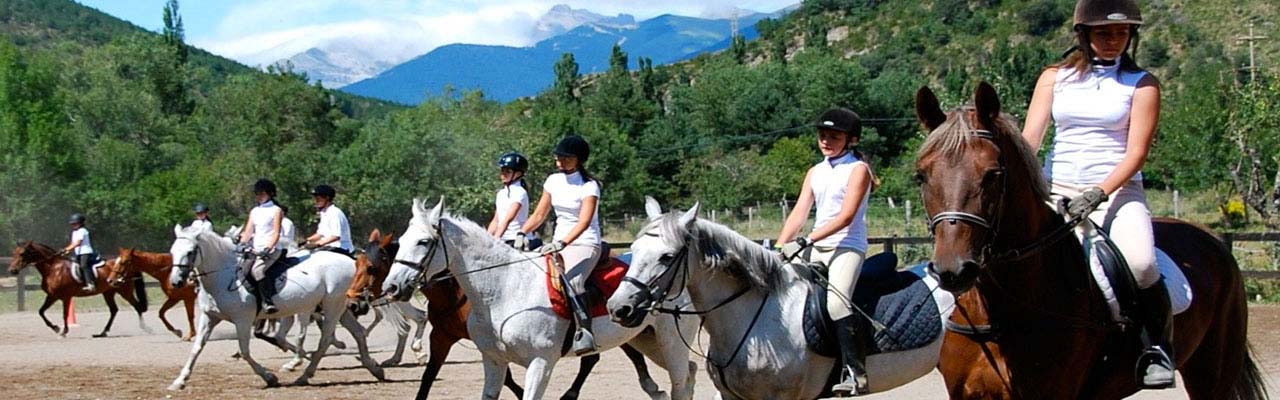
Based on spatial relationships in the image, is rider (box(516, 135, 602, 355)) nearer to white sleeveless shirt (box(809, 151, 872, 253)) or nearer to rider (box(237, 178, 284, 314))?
white sleeveless shirt (box(809, 151, 872, 253))

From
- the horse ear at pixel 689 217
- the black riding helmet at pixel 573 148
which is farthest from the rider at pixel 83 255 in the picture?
the horse ear at pixel 689 217

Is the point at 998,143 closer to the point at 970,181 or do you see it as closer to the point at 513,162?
the point at 970,181

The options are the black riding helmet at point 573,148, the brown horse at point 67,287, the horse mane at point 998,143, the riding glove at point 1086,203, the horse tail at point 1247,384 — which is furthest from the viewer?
the brown horse at point 67,287

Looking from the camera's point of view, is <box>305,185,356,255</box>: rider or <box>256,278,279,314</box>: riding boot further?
<box>305,185,356,255</box>: rider

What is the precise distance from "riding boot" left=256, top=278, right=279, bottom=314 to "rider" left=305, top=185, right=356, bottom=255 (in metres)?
1.11

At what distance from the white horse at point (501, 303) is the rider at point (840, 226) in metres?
2.53

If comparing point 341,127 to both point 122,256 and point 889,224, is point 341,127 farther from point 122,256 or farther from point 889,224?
point 122,256

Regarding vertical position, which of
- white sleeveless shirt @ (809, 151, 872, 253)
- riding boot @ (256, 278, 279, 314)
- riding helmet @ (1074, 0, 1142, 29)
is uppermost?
riding helmet @ (1074, 0, 1142, 29)

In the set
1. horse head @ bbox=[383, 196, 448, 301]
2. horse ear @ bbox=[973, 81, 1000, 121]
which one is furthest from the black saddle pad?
horse head @ bbox=[383, 196, 448, 301]

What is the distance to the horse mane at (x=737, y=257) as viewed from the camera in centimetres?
729

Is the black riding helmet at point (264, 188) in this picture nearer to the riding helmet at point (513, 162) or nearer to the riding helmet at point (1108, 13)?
the riding helmet at point (513, 162)

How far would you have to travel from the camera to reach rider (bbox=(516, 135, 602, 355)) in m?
9.77

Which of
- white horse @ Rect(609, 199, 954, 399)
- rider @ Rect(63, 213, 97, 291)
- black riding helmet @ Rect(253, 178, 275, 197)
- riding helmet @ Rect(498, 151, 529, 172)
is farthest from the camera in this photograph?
rider @ Rect(63, 213, 97, 291)

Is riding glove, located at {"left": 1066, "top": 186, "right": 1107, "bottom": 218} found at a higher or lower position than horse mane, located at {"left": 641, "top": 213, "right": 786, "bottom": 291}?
higher
